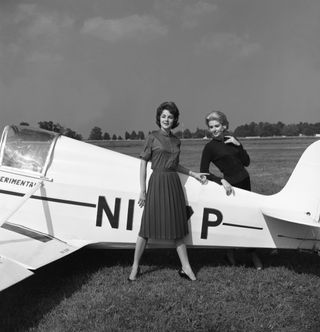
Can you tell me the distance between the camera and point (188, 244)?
4.50m

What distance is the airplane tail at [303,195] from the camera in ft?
14.2

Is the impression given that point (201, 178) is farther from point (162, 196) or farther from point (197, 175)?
point (162, 196)

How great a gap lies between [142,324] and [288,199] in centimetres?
217

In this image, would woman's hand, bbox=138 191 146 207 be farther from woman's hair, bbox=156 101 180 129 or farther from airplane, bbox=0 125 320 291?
woman's hair, bbox=156 101 180 129

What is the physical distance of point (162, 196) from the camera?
4250 mm

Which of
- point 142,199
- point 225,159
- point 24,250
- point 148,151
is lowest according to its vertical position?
point 24,250

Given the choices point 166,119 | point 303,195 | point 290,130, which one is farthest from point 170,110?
point 290,130

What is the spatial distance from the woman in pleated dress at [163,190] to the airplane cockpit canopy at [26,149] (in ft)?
4.03

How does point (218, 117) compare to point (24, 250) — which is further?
point (218, 117)

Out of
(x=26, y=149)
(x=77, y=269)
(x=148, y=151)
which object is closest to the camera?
(x=148, y=151)

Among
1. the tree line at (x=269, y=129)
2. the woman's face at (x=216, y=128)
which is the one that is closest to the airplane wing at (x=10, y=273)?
the woman's face at (x=216, y=128)

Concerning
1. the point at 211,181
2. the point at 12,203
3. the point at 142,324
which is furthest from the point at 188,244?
the point at 12,203

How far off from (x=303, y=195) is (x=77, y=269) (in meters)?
2.91

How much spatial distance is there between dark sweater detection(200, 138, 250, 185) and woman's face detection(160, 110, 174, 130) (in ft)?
2.57
